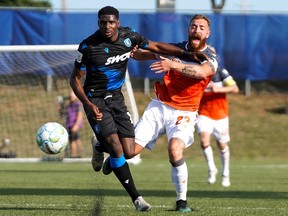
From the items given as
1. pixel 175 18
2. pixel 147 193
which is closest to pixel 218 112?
pixel 147 193

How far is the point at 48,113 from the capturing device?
20.3 meters

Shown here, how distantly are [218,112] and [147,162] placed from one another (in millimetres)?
6703

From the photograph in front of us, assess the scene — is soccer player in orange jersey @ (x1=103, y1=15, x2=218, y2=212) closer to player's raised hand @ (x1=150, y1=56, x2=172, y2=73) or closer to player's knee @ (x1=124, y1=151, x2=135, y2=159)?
player's knee @ (x1=124, y1=151, x2=135, y2=159)

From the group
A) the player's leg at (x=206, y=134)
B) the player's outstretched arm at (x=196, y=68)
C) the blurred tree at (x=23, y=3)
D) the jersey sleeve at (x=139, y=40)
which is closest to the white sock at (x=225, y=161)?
the player's leg at (x=206, y=134)

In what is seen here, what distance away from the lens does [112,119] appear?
9.19 meters

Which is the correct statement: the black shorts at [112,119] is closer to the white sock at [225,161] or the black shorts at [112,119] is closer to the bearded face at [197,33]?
the bearded face at [197,33]

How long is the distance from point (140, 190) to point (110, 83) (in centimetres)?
340

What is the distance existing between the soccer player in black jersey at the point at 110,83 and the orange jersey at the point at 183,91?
375 millimetres

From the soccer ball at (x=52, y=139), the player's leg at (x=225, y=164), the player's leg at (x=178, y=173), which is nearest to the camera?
the player's leg at (x=178, y=173)

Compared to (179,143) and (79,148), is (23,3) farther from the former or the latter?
(179,143)

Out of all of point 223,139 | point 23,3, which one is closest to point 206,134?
point 223,139

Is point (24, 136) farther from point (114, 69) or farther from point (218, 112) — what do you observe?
point (114, 69)

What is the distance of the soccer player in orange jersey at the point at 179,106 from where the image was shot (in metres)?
9.30

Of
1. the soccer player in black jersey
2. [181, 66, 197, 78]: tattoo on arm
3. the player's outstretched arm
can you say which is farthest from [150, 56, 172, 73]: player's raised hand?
the soccer player in black jersey
